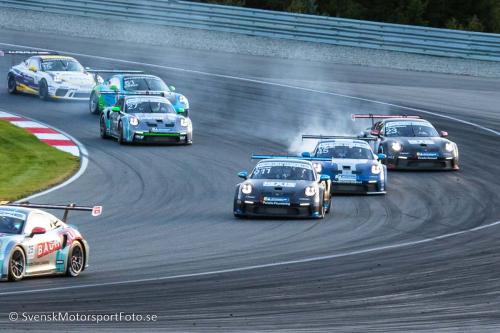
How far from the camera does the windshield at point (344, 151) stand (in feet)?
88.8

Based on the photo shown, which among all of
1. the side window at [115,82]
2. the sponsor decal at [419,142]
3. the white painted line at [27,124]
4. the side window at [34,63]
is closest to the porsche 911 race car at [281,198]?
the sponsor decal at [419,142]

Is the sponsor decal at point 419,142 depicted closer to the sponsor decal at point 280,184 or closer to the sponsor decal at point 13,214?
the sponsor decal at point 280,184

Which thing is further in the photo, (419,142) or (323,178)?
(419,142)

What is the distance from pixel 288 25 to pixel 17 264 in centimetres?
2978

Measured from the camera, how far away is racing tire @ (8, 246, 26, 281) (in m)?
16.1

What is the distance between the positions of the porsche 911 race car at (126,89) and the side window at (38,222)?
18144mm

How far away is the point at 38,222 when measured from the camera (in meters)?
17.2

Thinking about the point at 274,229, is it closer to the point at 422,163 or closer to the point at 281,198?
the point at 281,198

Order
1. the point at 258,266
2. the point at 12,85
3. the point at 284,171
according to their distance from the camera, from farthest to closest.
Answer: the point at 12,85 → the point at 284,171 → the point at 258,266

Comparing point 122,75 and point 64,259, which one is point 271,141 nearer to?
point 122,75

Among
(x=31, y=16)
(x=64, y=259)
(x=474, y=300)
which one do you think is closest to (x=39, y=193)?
(x=64, y=259)

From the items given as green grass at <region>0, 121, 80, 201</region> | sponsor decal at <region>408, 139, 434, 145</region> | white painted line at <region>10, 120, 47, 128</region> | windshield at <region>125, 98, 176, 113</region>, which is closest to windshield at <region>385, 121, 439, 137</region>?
sponsor decal at <region>408, 139, 434, 145</region>

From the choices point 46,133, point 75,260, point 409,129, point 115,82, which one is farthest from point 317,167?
point 115,82

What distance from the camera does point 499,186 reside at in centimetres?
2744
